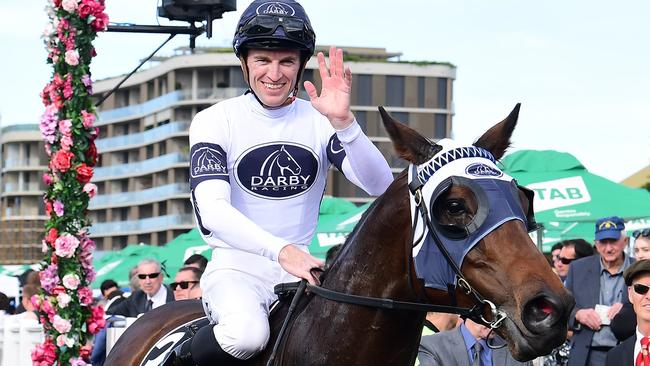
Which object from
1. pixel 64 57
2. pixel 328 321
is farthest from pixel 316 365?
pixel 64 57

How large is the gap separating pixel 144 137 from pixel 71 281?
101249 mm

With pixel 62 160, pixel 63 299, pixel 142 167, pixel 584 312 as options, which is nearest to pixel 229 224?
pixel 62 160

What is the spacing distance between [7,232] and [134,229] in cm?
1353

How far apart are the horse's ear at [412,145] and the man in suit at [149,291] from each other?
7200 millimetres

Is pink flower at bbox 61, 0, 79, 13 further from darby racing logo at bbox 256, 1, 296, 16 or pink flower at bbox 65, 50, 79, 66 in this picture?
darby racing logo at bbox 256, 1, 296, 16

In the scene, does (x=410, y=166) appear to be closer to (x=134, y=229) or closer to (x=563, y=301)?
(x=563, y=301)

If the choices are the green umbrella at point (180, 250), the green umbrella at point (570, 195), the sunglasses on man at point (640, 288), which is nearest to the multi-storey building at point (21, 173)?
the green umbrella at point (180, 250)

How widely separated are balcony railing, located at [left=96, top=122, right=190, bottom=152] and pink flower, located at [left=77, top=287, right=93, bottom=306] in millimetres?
90877

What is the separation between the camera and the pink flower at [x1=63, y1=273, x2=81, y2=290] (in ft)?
26.2

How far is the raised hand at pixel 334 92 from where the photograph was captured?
4512 millimetres

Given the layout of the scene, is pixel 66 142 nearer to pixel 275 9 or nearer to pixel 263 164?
pixel 275 9

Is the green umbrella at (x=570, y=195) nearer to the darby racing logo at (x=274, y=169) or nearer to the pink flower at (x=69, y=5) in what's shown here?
the pink flower at (x=69, y=5)

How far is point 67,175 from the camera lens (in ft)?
26.3

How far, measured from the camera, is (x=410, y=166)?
4.21 meters
